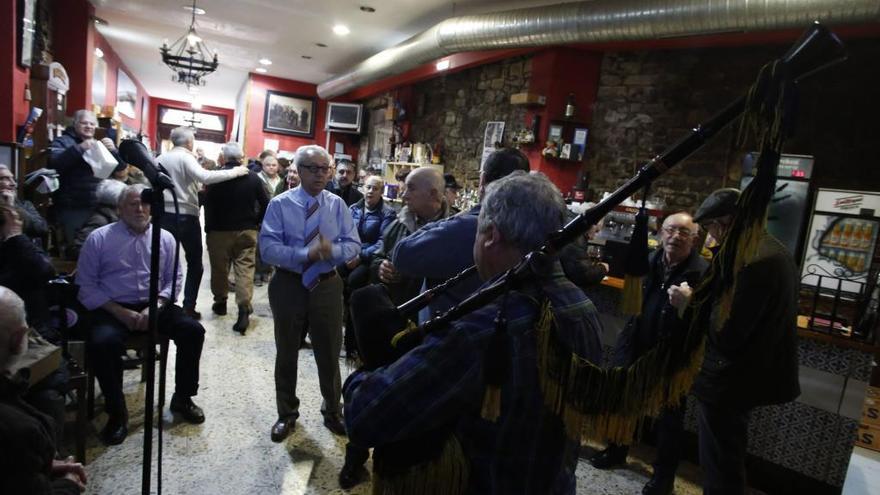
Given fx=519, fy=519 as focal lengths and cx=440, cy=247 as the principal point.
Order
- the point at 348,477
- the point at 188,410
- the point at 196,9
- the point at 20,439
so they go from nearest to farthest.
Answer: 1. the point at 20,439
2. the point at 348,477
3. the point at 188,410
4. the point at 196,9

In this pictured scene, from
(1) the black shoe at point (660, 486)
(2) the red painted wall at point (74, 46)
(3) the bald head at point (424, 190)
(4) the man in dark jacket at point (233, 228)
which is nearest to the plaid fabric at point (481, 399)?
(3) the bald head at point (424, 190)

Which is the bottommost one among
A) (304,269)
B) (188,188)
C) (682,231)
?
(304,269)

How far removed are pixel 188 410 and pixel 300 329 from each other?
0.81 m

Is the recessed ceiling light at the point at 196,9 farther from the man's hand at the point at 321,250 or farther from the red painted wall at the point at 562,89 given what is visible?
the man's hand at the point at 321,250

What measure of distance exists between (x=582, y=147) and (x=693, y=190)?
3.99ft

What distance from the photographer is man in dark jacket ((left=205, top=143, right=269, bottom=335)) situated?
15.4 ft

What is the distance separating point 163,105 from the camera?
1927cm

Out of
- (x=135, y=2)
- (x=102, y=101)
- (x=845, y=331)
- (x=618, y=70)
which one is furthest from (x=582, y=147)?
(x=102, y=101)

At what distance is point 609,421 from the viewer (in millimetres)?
969

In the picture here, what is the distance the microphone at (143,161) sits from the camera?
1.59 meters

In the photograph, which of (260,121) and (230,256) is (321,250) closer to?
(230,256)

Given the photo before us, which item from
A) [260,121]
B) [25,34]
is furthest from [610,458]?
[260,121]

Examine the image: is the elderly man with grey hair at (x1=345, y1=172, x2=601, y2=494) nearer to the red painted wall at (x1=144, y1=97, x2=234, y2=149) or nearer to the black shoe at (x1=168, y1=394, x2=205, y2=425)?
the black shoe at (x1=168, y1=394, x2=205, y2=425)

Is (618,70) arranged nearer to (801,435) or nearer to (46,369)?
(801,435)
